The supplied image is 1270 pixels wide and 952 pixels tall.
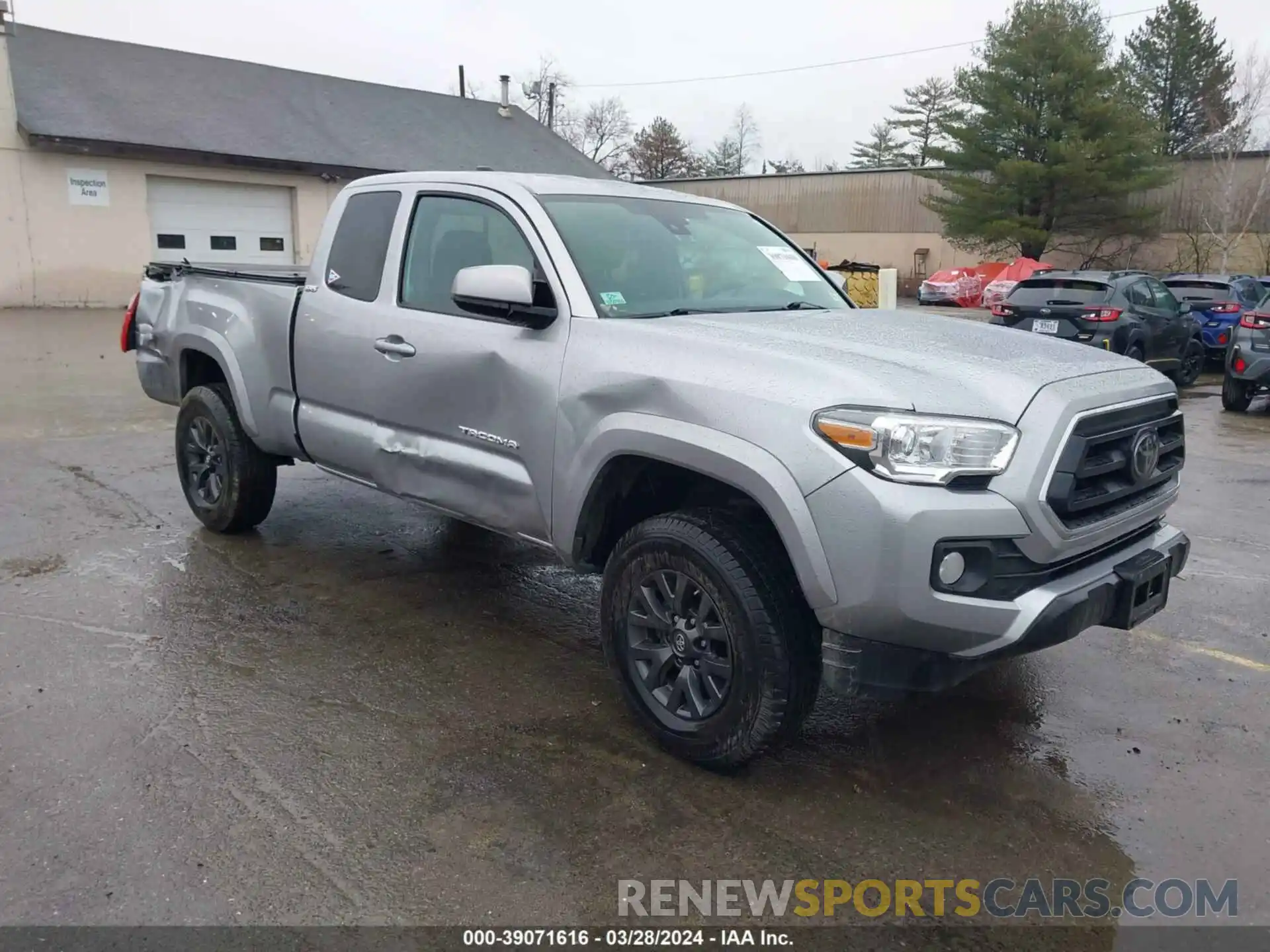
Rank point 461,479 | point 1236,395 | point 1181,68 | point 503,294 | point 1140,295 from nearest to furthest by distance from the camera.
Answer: point 503,294 → point 461,479 → point 1236,395 → point 1140,295 → point 1181,68

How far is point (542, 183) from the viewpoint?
4418mm

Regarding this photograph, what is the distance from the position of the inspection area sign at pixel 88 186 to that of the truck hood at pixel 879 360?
2130 cm

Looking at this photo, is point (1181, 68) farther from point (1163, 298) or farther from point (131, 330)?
point (131, 330)

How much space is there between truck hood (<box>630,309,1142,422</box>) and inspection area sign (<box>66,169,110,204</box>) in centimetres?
2130

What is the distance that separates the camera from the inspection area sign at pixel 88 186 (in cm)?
2083

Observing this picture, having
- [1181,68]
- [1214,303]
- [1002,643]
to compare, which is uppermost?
[1181,68]

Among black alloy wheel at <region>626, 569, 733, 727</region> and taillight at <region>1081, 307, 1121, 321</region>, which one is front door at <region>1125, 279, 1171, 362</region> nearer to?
taillight at <region>1081, 307, 1121, 321</region>

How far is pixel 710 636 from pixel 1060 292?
11.3 meters

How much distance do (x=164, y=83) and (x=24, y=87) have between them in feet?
11.5

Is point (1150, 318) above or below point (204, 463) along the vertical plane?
above

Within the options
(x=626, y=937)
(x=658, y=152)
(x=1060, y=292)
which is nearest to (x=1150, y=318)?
(x=1060, y=292)

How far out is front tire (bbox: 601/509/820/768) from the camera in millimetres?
3172

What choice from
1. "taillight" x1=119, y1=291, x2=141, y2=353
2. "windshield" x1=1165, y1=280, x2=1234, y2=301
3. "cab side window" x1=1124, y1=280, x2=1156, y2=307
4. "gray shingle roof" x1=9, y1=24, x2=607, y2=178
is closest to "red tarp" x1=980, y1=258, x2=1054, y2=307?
"windshield" x1=1165, y1=280, x2=1234, y2=301

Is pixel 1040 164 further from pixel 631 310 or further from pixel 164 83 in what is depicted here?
pixel 631 310
